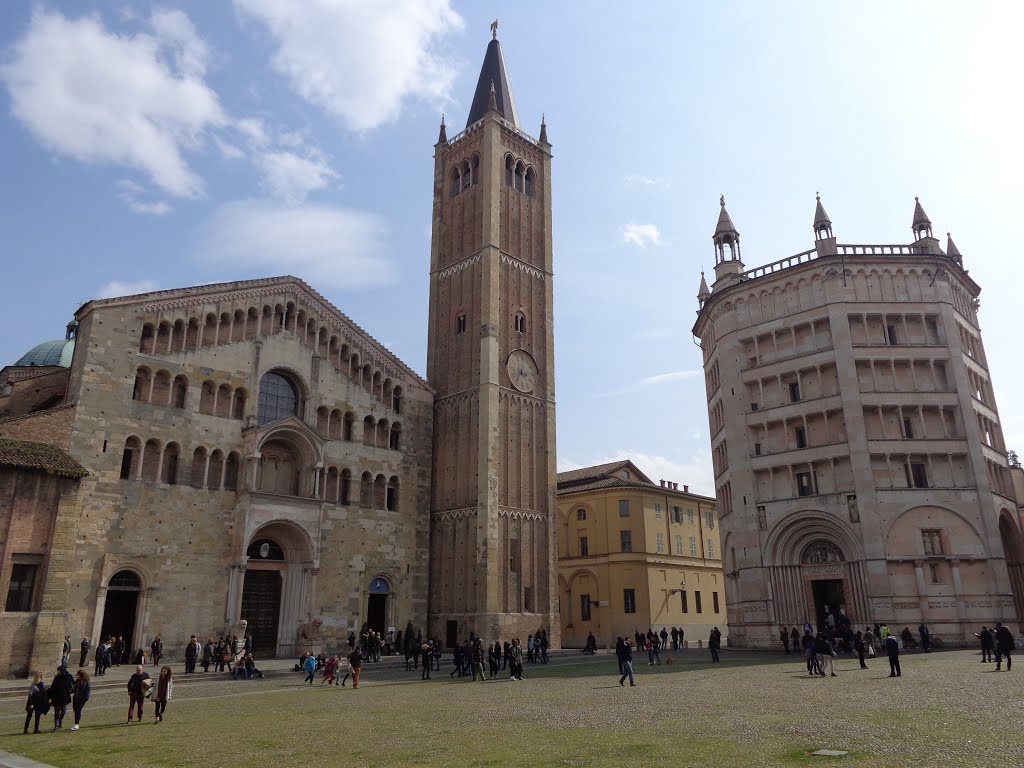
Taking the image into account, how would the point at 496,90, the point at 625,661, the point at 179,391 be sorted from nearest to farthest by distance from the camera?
the point at 625,661
the point at 179,391
the point at 496,90

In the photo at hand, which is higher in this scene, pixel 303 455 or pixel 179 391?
pixel 179 391

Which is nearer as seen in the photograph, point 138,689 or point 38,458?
point 138,689

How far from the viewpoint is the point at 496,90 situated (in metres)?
50.2

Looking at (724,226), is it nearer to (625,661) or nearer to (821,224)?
(821,224)

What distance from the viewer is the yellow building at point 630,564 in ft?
168

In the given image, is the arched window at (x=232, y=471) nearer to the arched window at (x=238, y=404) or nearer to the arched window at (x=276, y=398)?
the arched window at (x=238, y=404)

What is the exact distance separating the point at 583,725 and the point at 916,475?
96.0 ft

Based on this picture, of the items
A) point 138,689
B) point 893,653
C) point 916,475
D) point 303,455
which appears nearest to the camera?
point 138,689

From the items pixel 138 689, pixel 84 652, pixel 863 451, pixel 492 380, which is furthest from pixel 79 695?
pixel 863 451

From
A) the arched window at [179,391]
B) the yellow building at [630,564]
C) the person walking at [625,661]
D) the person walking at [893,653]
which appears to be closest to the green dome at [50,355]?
the arched window at [179,391]

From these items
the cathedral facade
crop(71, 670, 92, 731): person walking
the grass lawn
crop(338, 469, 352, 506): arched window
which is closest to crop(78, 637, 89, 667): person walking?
the cathedral facade

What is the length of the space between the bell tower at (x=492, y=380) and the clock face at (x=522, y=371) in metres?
0.08

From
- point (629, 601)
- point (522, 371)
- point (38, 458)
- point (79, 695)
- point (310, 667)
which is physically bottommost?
point (310, 667)

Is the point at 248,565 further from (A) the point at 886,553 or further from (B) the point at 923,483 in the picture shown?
(B) the point at 923,483
